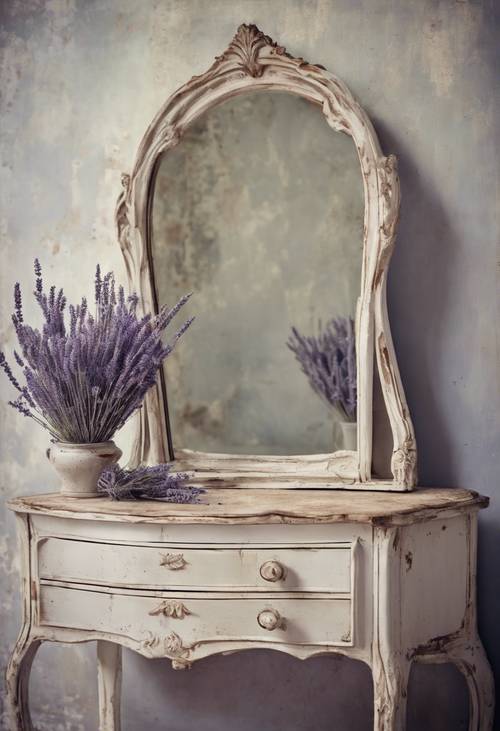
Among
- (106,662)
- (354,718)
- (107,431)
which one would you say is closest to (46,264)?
(107,431)

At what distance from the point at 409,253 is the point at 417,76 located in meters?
0.47

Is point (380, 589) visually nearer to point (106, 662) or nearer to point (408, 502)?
point (408, 502)

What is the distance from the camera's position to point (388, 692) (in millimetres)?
2012

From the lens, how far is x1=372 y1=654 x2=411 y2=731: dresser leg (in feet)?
6.59

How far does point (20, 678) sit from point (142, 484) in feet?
1.87

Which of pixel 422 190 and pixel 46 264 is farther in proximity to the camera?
pixel 46 264

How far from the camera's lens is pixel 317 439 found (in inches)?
99.9

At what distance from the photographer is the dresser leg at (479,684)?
235cm

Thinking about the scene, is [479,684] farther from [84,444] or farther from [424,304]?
[84,444]

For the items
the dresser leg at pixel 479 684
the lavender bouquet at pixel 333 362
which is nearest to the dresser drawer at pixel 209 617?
the dresser leg at pixel 479 684

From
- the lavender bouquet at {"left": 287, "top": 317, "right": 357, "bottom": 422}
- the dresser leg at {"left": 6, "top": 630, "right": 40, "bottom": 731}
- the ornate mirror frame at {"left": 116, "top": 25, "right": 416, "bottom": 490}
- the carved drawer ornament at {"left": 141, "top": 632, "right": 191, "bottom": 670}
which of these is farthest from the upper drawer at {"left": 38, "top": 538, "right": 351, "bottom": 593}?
the lavender bouquet at {"left": 287, "top": 317, "right": 357, "bottom": 422}

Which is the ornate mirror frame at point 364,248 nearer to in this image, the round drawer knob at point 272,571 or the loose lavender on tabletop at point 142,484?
the loose lavender on tabletop at point 142,484

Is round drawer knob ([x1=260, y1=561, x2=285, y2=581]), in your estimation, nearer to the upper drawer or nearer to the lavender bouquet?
the upper drawer

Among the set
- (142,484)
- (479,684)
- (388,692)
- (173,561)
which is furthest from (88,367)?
(479,684)
